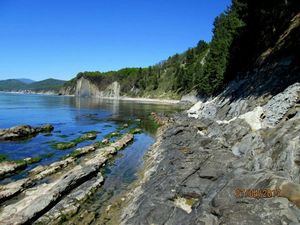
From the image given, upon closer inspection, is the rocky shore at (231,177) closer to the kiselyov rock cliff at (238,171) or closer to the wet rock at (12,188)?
the kiselyov rock cliff at (238,171)

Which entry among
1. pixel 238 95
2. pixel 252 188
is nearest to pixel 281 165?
pixel 252 188

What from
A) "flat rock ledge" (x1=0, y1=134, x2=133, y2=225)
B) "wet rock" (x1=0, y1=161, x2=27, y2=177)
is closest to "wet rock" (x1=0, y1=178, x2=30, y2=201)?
"flat rock ledge" (x1=0, y1=134, x2=133, y2=225)

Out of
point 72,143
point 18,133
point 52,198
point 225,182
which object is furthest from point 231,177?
point 18,133

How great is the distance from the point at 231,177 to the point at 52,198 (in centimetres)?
1252

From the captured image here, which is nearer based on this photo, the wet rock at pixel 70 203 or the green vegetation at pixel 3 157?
the wet rock at pixel 70 203

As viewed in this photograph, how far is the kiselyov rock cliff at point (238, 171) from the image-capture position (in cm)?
1282

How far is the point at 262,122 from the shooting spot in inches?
1133

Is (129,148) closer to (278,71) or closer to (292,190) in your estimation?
(278,71)

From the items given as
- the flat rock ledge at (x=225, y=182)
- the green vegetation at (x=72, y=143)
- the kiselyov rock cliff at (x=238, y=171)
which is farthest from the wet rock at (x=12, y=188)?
the green vegetation at (x=72, y=143)

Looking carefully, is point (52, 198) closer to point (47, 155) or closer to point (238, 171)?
point (238, 171)

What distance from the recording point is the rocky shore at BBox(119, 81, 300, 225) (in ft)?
41.7

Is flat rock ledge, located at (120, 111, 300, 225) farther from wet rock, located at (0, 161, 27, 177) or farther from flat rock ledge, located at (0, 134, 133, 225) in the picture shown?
wet rock, located at (0, 161, 27, 177)

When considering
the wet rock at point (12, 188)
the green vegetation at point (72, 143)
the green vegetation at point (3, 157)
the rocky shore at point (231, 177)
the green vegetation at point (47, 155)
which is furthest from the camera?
the green vegetation at point (72, 143)

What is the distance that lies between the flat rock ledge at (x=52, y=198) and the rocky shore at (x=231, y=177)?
13.0 feet
